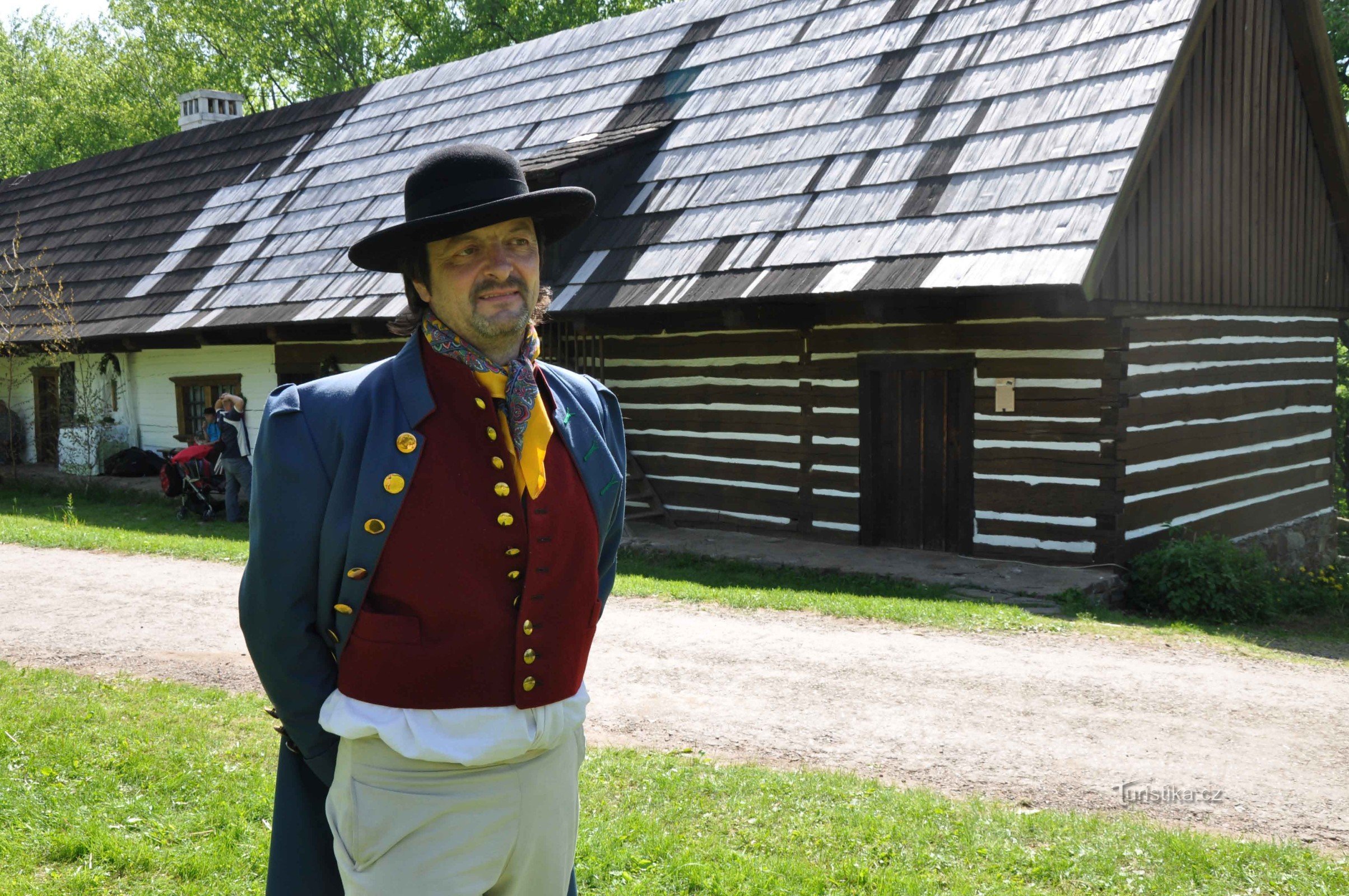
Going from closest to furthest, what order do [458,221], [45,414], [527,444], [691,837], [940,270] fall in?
[458,221] < [527,444] < [691,837] < [940,270] < [45,414]

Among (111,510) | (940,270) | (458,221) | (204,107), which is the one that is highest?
(204,107)

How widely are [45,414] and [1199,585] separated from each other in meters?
17.4

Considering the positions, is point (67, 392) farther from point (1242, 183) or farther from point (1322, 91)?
point (1322, 91)

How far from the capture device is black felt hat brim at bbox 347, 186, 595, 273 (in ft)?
7.39

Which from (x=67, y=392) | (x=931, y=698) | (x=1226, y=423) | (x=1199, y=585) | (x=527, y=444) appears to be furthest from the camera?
(x=67, y=392)

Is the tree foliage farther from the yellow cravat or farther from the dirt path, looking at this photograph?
the yellow cravat

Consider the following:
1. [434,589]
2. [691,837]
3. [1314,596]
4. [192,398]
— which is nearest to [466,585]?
[434,589]

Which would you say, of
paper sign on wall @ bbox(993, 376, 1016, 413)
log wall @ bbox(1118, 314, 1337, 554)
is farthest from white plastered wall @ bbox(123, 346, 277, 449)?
log wall @ bbox(1118, 314, 1337, 554)

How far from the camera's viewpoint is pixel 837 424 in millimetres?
11023

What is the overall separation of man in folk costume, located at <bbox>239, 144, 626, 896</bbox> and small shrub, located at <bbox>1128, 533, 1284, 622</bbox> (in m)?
7.76

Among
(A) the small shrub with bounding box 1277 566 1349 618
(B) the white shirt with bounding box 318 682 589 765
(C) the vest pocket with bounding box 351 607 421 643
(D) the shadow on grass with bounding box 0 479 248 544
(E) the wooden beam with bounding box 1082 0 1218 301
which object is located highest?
(E) the wooden beam with bounding box 1082 0 1218 301

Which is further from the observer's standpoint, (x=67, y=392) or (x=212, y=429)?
(x=67, y=392)

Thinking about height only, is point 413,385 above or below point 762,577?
above

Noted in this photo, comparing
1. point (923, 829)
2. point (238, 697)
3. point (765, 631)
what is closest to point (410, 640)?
point (923, 829)
